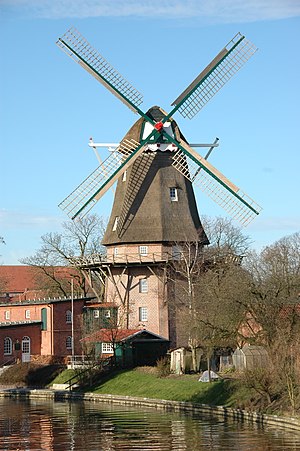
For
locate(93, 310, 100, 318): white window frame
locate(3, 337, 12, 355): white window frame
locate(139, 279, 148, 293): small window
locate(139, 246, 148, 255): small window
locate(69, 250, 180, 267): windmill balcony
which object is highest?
locate(139, 246, 148, 255): small window

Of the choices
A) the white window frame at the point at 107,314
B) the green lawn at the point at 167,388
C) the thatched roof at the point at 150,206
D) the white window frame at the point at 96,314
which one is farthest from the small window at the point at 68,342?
the green lawn at the point at 167,388

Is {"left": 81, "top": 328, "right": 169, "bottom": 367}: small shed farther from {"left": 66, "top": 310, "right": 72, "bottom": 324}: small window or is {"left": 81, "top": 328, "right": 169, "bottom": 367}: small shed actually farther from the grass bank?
{"left": 66, "top": 310, "right": 72, "bottom": 324}: small window

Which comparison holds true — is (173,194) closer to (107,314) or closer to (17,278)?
(107,314)

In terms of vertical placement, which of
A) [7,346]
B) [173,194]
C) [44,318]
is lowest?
[7,346]

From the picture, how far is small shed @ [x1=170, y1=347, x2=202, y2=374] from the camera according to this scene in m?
48.6

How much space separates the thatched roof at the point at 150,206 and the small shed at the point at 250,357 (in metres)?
11.5

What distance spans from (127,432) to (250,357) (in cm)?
964

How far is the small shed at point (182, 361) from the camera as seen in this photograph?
1912 inches

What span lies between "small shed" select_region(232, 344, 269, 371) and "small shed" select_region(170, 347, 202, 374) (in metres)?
3.55

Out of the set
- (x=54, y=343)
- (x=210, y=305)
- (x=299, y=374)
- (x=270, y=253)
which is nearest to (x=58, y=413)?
(x=210, y=305)

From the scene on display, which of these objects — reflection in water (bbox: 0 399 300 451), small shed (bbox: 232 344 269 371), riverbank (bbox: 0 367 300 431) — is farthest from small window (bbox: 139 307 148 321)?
reflection in water (bbox: 0 399 300 451)

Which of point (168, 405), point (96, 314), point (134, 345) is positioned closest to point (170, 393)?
point (168, 405)

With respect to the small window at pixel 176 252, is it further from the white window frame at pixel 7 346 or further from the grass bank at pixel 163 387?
the white window frame at pixel 7 346

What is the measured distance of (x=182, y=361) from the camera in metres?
48.6
